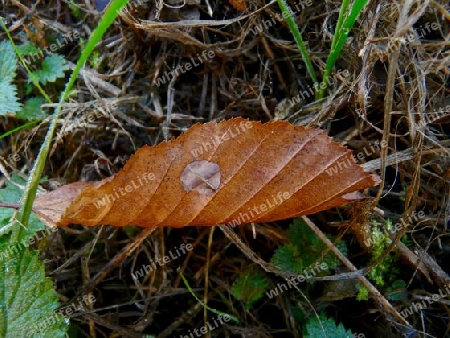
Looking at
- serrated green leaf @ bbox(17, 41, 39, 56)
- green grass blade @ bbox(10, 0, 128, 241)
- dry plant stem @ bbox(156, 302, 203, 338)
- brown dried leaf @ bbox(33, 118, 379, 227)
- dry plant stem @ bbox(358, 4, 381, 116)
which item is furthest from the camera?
serrated green leaf @ bbox(17, 41, 39, 56)

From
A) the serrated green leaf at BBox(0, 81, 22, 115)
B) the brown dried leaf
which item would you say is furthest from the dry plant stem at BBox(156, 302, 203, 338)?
the serrated green leaf at BBox(0, 81, 22, 115)

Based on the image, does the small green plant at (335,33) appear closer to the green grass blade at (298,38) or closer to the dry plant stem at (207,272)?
the green grass blade at (298,38)

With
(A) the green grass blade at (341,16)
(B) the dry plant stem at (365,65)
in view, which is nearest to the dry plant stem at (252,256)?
(B) the dry plant stem at (365,65)

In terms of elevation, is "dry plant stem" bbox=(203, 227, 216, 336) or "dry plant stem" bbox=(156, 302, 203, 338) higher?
"dry plant stem" bbox=(203, 227, 216, 336)

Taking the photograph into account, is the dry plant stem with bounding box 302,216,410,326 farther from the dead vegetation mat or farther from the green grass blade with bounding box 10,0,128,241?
the green grass blade with bounding box 10,0,128,241

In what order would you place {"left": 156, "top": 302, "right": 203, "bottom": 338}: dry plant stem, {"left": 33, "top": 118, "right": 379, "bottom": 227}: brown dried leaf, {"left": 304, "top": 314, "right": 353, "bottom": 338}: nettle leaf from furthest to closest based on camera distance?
{"left": 156, "top": 302, "right": 203, "bottom": 338}: dry plant stem < {"left": 304, "top": 314, "right": 353, "bottom": 338}: nettle leaf < {"left": 33, "top": 118, "right": 379, "bottom": 227}: brown dried leaf

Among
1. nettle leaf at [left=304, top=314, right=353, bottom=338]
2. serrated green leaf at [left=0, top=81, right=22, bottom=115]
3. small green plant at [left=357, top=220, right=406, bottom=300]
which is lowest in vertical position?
nettle leaf at [left=304, top=314, right=353, bottom=338]
